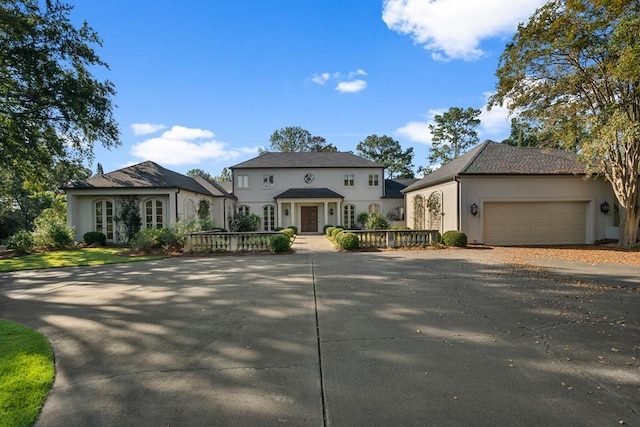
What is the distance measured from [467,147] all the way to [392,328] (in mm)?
44520

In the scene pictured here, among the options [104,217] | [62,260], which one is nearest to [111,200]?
[104,217]

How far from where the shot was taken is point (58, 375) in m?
3.41

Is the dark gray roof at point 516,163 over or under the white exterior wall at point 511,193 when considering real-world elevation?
over

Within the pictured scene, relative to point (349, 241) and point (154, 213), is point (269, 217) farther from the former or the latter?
point (349, 241)

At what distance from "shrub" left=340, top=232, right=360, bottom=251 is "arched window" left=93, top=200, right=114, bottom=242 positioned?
13362 millimetres

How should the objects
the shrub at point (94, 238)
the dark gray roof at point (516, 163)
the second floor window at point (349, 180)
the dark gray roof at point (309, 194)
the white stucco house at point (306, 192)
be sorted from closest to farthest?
1. the dark gray roof at point (516, 163)
2. the shrub at point (94, 238)
3. the dark gray roof at point (309, 194)
4. the white stucco house at point (306, 192)
5. the second floor window at point (349, 180)

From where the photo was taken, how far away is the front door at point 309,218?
27.6 meters

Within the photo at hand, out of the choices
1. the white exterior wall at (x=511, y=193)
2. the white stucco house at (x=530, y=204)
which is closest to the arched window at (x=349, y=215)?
the white stucco house at (x=530, y=204)

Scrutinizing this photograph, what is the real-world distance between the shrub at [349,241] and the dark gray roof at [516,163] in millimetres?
6250

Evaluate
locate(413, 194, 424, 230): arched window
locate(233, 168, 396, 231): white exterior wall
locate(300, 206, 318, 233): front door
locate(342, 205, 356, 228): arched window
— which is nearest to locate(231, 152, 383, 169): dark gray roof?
locate(233, 168, 396, 231): white exterior wall

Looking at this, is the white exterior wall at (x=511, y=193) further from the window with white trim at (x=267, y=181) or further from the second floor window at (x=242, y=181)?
the second floor window at (x=242, y=181)

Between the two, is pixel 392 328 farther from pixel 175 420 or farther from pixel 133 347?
pixel 133 347


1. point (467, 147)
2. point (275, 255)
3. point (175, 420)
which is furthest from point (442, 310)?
point (467, 147)

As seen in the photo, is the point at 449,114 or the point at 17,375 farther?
the point at 449,114
